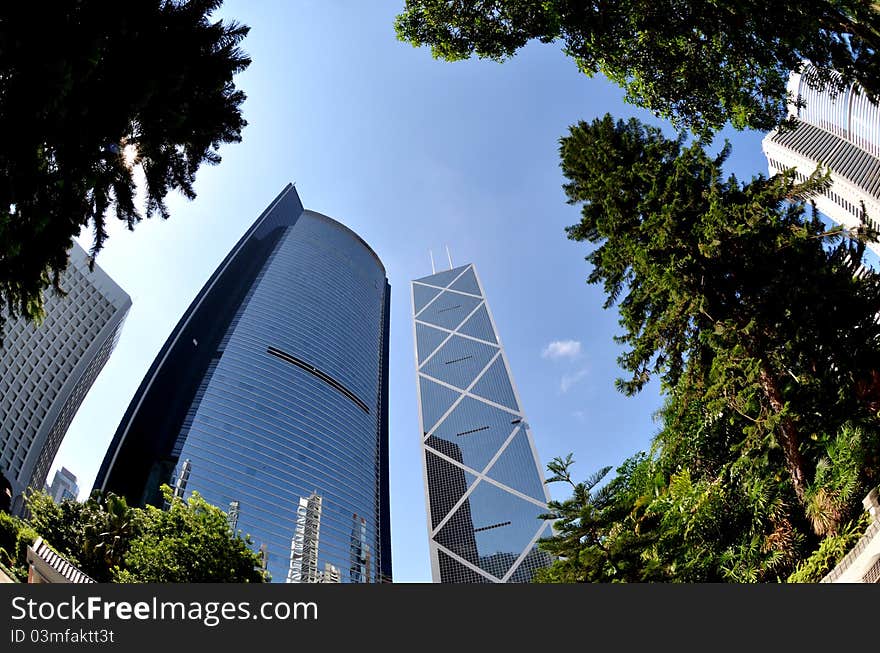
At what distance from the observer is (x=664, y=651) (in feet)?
10.1

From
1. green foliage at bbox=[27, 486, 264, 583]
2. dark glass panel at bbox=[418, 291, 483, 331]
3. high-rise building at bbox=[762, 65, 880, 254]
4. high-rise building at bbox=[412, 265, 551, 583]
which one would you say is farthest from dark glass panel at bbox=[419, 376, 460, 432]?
green foliage at bbox=[27, 486, 264, 583]

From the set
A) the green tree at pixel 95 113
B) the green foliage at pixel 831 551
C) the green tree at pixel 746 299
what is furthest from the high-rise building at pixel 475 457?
the green tree at pixel 95 113

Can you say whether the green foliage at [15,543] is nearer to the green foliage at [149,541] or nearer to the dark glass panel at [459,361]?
the green foliage at [149,541]

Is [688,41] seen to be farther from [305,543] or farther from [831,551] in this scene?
[305,543]

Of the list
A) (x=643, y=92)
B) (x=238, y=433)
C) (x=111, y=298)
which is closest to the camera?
(x=643, y=92)

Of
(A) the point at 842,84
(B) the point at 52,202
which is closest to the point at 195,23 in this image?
(B) the point at 52,202

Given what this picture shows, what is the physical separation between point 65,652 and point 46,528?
16.3 metres

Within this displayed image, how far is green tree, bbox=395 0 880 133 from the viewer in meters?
5.20

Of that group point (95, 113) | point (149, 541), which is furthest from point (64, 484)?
point (95, 113)

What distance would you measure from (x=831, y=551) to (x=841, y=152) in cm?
6154

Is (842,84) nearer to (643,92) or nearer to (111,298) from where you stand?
(643,92)

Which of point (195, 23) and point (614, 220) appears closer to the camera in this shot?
point (195, 23)

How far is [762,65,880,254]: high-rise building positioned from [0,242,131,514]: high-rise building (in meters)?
78.4

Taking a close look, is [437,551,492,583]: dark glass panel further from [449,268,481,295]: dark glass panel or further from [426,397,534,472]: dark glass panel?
[449,268,481,295]: dark glass panel
